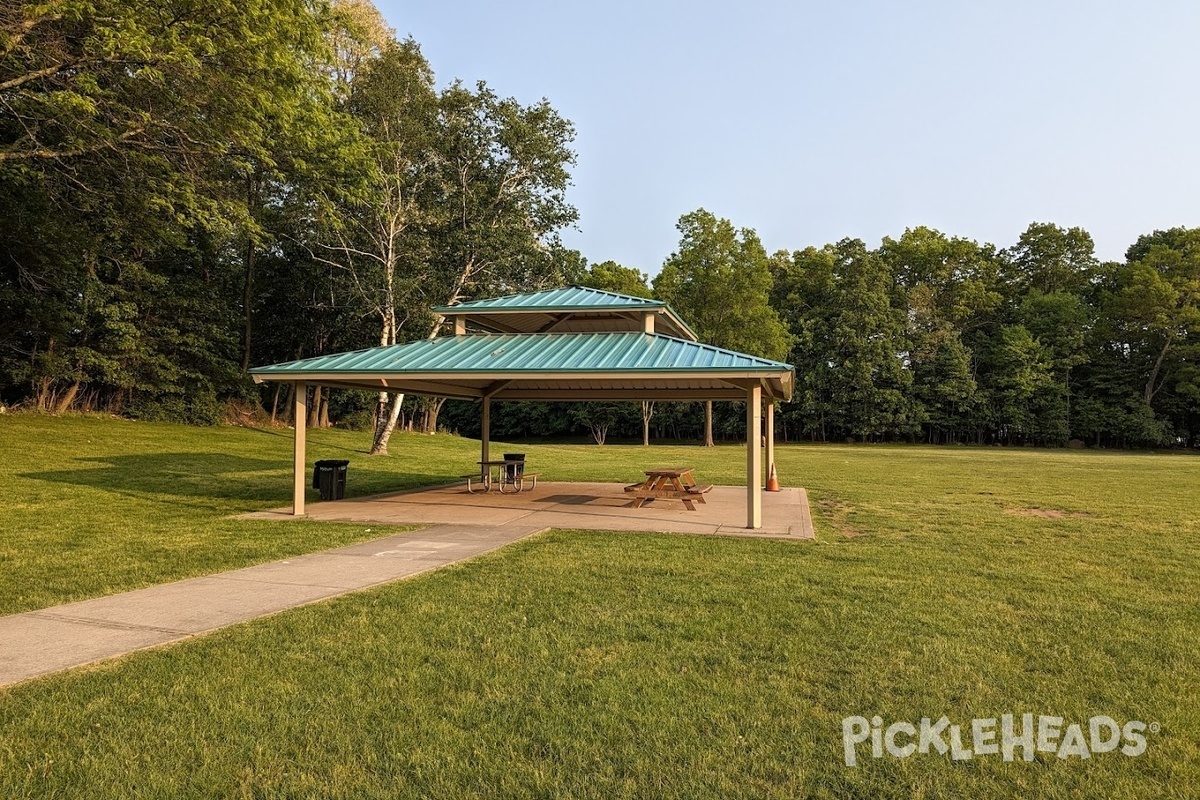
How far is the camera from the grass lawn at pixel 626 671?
2969 mm

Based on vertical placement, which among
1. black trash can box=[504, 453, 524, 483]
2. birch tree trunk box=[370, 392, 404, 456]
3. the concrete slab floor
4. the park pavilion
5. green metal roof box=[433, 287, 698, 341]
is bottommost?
the concrete slab floor

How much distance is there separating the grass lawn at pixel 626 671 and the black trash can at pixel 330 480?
360 centimetres

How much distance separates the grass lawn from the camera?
2.97 m

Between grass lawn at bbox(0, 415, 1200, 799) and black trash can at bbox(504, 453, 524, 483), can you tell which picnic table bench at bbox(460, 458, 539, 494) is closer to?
black trash can at bbox(504, 453, 524, 483)

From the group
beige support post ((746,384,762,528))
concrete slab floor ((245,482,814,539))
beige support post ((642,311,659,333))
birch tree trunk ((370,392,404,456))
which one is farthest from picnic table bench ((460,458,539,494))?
birch tree trunk ((370,392,404,456))

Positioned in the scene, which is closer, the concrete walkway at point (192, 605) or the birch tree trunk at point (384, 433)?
the concrete walkway at point (192, 605)

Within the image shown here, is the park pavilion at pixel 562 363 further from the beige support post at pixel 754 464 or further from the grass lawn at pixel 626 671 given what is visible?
the grass lawn at pixel 626 671

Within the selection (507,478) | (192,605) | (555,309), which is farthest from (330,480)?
(192,605)

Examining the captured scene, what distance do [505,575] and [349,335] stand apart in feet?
97.3

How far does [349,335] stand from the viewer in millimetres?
33812

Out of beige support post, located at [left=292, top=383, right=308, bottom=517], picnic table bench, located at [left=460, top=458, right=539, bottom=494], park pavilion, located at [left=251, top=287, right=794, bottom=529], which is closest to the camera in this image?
park pavilion, located at [left=251, top=287, right=794, bottom=529]

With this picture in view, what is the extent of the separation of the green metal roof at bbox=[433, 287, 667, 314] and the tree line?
5.25 meters

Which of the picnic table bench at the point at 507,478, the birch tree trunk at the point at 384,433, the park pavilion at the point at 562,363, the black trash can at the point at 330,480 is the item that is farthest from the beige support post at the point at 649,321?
the birch tree trunk at the point at 384,433

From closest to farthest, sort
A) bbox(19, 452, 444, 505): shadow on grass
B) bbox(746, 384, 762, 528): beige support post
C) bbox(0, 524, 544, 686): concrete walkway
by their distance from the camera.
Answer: bbox(0, 524, 544, 686): concrete walkway
bbox(746, 384, 762, 528): beige support post
bbox(19, 452, 444, 505): shadow on grass
